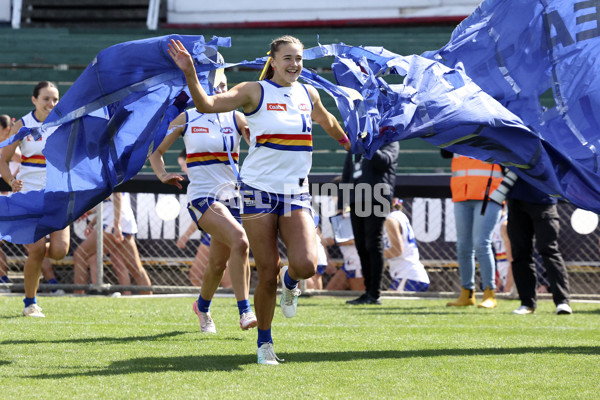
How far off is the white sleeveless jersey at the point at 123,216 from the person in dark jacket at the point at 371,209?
3082 mm

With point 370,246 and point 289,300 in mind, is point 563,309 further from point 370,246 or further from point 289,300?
point 289,300

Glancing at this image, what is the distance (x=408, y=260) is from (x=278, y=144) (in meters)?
5.85

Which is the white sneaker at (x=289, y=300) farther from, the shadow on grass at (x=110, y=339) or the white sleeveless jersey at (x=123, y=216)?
the white sleeveless jersey at (x=123, y=216)

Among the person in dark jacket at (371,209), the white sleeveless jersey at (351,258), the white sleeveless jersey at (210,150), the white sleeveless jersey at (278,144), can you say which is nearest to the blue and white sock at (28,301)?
the white sleeveless jersey at (210,150)

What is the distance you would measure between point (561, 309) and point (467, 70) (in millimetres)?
3339

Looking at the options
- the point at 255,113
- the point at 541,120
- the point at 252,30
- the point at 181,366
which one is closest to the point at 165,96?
the point at 255,113

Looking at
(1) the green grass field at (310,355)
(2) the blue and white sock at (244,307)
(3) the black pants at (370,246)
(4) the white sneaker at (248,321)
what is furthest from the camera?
(3) the black pants at (370,246)

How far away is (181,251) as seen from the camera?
11.4 m

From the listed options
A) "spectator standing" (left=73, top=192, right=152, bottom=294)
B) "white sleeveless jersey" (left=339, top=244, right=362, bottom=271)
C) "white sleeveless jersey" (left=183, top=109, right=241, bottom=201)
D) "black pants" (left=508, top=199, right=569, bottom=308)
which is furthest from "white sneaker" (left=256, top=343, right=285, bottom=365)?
"spectator standing" (left=73, top=192, right=152, bottom=294)

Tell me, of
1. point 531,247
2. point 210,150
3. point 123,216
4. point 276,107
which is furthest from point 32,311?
point 531,247

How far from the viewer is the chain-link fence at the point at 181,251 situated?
433 inches

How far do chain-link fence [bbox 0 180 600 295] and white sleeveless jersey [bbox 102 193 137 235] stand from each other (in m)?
0.12

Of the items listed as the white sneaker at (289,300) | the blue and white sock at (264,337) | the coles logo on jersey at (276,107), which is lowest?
the blue and white sock at (264,337)

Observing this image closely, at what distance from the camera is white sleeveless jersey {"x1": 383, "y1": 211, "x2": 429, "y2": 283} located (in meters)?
10.9
